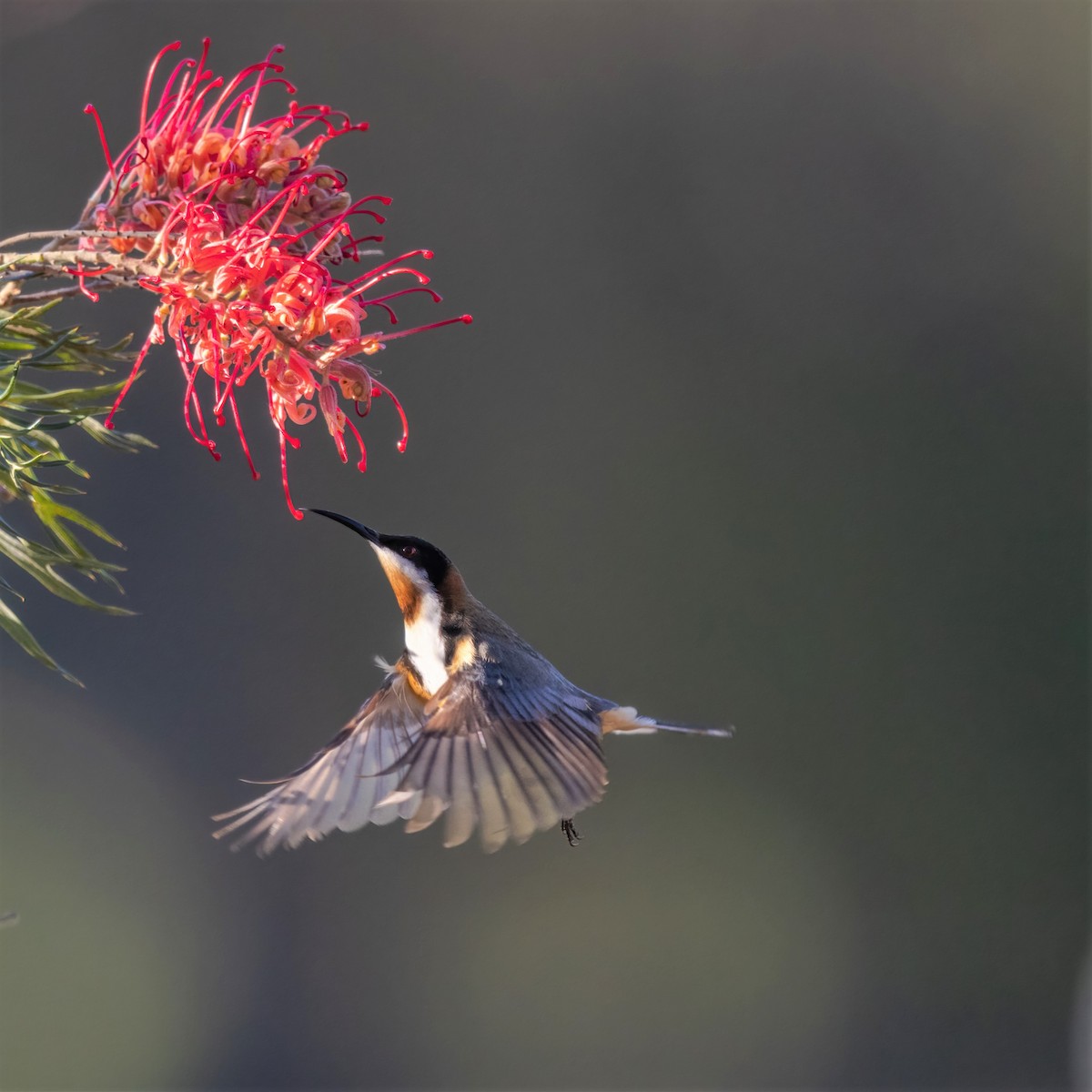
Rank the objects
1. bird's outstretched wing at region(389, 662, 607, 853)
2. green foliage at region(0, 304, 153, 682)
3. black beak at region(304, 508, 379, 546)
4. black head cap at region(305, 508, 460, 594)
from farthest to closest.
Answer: black head cap at region(305, 508, 460, 594)
black beak at region(304, 508, 379, 546)
bird's outstretched wing at region(389, 662, 607, 853)
green foliage at region(0, 304, 153, 682)

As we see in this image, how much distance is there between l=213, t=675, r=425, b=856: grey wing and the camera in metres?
0.96

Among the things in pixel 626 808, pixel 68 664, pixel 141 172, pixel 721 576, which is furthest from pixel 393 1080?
pixel 141 172

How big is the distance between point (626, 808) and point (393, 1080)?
0.83 meters

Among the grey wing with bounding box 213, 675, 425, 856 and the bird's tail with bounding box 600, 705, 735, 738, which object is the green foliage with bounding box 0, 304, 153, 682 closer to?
the grey wing with bounding box 213, 675, 425, 856

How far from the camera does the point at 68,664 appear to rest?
251 centimetres

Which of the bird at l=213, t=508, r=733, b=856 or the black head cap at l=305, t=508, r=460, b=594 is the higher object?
the black head cap at l=305, t=508, r=460, b=594

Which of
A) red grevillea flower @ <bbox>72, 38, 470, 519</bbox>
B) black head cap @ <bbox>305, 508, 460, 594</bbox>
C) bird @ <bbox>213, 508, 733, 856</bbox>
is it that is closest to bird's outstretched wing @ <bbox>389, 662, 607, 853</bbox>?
bird @ <bbox>213, 508, 733, 856</bbox>

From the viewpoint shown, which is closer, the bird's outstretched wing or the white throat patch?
the bird's outstretched wing

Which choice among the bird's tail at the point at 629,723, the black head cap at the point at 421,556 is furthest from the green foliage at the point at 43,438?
the bird's tail at the point at 629,723

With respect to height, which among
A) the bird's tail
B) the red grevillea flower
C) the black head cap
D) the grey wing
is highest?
the red grevillea flower

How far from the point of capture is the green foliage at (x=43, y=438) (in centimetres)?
77

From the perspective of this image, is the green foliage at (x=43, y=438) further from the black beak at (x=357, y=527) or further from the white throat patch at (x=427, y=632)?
the white throat patch at (x=427, y=632)

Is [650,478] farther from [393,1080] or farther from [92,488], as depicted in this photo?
[393,1080]

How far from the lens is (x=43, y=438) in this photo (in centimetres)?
81
